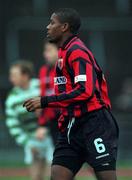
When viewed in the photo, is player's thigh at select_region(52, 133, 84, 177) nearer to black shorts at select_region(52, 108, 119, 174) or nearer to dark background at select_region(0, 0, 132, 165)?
black shorts at select_region(52, 108, 119, 174)

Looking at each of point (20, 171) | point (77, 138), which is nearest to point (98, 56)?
point (20, 171)

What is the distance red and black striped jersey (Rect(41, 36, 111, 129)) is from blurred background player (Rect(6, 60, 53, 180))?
355 centimetres

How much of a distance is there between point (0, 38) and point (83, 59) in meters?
11.0

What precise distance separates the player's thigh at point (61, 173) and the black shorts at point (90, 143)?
33 mm

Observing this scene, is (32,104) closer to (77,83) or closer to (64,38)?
(77,83)

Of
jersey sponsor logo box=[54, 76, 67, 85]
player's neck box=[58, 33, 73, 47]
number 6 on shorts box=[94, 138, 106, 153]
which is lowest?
number 6 on shorts box=[94, 138, 106, 153]

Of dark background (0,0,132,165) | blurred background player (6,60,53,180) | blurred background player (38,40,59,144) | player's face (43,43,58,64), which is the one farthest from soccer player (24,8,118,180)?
dark background (0,0,132,165)

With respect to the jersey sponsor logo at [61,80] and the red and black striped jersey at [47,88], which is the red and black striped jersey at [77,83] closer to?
the jersey sponsor logo at [61,80]

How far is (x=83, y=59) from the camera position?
7508mm

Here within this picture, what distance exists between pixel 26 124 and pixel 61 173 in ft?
12.5

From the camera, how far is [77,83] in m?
7.49

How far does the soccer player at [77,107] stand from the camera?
24.6 ft

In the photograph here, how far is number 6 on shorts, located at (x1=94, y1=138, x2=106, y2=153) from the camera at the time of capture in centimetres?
764

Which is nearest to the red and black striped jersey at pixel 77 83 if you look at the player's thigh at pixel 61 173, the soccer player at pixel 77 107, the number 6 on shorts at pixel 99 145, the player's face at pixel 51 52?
the soccer player at pixel 77 107
